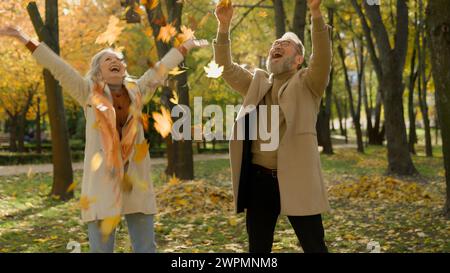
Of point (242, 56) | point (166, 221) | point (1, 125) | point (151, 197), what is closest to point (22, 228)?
point (166, 221)

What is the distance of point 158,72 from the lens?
4.46m

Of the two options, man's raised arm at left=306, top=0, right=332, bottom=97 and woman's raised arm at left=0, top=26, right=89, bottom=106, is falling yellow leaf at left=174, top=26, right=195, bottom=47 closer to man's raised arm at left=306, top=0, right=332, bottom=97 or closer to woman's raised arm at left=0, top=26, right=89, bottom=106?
woman's raised arm at left=0, top=26, right=89, bottom=106

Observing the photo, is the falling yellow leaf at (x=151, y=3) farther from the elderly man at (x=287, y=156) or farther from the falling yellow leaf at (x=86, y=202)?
the falling yellow leaf at (x=86, y=202)

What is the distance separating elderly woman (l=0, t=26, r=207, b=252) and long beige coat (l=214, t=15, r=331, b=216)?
2.50ft

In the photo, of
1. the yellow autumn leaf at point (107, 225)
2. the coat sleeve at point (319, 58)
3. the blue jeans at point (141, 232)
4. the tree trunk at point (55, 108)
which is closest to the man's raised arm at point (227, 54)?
the coat sleeve at point (319, 58)

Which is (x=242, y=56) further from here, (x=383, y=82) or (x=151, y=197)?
(x=151, y=197)

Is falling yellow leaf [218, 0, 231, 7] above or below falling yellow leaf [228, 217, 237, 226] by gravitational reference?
above

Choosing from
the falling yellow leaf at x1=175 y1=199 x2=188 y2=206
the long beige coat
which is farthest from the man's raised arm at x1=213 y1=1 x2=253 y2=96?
the falling yellow leaf at x1=175 y1=199 x2=188 y2=206

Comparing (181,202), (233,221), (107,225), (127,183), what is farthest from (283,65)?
(181,202)

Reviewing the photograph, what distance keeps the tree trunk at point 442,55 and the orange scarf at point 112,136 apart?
541 cm

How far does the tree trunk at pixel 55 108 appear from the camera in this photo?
11289 mm

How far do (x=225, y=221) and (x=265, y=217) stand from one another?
4.96 m

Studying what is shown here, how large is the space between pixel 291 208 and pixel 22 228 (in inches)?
250

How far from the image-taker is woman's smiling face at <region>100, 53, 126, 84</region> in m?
4.17
